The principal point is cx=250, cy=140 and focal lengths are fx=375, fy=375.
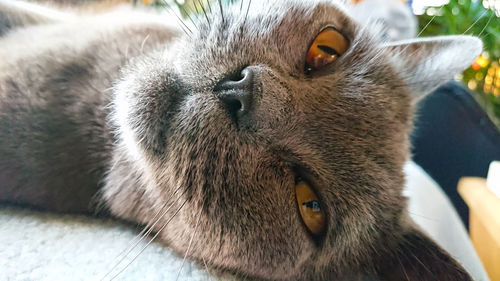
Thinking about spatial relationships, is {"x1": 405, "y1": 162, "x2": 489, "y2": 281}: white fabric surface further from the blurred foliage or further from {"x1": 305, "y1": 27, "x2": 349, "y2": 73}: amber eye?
the blurred foliage

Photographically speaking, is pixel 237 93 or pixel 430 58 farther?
pixel 430 58

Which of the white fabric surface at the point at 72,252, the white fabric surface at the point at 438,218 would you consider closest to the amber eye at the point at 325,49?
the white fabric surface at the point at 438,218

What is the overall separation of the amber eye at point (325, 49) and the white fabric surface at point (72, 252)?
0.51 meters

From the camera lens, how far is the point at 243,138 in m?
0.69

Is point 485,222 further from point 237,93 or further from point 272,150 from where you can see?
point 237,93

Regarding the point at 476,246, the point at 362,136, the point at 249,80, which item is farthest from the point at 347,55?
the point at 476,246

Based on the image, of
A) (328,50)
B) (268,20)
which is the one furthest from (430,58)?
(268,20)

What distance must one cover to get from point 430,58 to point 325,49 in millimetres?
404

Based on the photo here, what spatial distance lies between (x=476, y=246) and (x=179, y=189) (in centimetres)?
111

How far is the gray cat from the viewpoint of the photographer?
0.70m

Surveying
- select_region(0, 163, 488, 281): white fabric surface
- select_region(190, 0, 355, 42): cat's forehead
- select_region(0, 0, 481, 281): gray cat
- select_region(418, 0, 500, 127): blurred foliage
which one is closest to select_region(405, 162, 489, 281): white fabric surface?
select_region(0, 163, 488, 281): white fabric surface

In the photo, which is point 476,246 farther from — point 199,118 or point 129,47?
point 129,47

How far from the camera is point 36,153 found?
0.88 metres

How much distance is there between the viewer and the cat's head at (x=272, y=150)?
690mm
